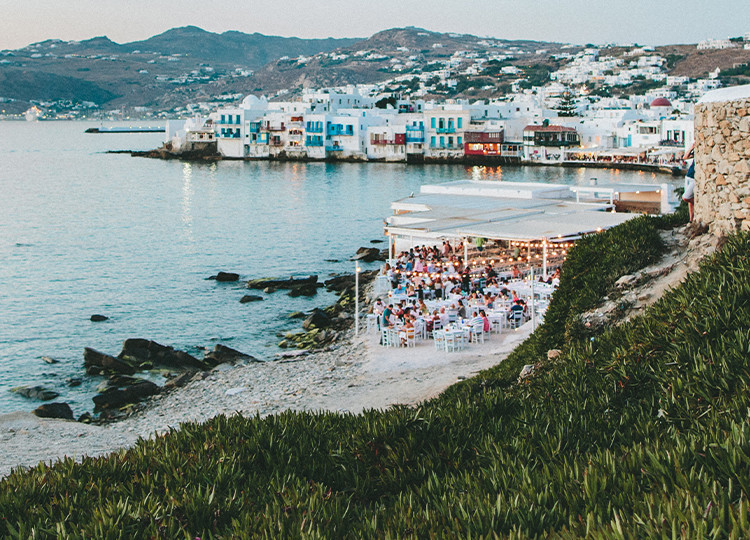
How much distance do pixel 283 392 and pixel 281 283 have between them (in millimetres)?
13269

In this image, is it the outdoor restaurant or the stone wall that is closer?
the stone wall

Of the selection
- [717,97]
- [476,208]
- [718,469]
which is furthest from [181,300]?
[718,469]

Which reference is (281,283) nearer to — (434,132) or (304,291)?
(304,291)

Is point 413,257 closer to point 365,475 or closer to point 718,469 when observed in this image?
point 365,475

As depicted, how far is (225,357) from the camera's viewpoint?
17953 mm

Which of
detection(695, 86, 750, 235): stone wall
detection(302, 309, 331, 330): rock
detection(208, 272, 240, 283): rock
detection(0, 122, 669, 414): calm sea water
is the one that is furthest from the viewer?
detection(208, 272, 240, 283): rock

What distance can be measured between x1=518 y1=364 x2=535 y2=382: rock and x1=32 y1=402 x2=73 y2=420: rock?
365 inches

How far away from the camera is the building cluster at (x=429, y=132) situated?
85.1 m

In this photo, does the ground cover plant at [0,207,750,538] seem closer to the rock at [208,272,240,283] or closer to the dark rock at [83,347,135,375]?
the dark rock at [83,347,135,375]

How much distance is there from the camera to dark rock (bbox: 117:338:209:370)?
1803 cm

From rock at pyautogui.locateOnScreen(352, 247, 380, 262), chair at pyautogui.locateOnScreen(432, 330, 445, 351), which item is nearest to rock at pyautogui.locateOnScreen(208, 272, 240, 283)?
rock at pyautogui.locateOnScreen(352, 247, 380, 262)

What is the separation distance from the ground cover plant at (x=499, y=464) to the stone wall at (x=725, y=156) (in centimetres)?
131

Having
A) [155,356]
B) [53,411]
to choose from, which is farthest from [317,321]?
[53,411]

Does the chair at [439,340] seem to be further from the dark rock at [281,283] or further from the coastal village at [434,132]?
the coastal village at [434,132]
